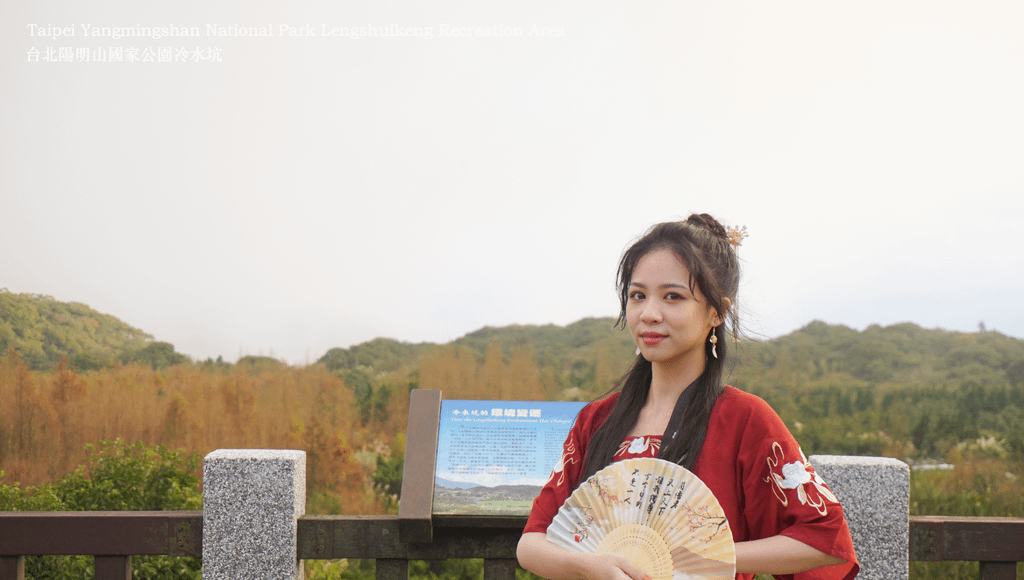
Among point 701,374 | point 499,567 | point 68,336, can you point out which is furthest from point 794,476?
point 68,336

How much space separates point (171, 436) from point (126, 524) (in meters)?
3.19

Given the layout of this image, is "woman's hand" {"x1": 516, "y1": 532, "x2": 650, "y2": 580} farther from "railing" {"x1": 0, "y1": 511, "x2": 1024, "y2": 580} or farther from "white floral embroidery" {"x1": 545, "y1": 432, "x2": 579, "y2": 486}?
"railing" {"x1": 0, "y1": 511, "x2": 1024, "y2": 580}

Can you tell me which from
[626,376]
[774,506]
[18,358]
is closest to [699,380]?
[626,376]

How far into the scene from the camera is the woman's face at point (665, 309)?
1.46 meters

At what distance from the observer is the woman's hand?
124cm

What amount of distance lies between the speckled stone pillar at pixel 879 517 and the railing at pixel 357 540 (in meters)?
0.14

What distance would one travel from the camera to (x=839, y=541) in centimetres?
132

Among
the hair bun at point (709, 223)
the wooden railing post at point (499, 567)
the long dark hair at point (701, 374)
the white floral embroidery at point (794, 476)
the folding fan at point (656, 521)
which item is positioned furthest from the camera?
the wooden railing post at point (499, 567)

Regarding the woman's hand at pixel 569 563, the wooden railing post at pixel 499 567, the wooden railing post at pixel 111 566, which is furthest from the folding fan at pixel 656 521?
the wooden railing post at pixel 111 566

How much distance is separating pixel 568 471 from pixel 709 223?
68 centimetres

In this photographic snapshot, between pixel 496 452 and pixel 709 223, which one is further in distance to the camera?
pixel 496 452

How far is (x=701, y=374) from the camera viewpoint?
61.6 inches

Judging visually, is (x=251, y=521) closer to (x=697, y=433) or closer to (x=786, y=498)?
(x=697, y=433)

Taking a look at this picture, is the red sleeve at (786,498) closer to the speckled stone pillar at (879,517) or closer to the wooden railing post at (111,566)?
the speckled stone pillar at (879,517)
